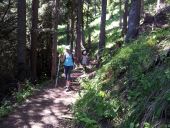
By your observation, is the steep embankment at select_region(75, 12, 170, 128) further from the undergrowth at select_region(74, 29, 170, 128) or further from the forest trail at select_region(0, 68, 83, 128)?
the forest trail at select_region(0, 68, 83, 128)

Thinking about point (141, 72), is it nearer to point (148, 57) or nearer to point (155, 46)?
point (148, 57)

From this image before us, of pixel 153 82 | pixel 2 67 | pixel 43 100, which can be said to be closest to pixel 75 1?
pixel 2 67

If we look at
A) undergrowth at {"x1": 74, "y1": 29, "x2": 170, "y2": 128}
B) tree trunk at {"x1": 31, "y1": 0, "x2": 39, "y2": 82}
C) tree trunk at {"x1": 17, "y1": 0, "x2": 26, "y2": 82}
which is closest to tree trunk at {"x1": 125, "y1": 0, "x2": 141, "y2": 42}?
undergrowth at {"x1": 74, "y1": 29, "x2": 170, "y2": 128}

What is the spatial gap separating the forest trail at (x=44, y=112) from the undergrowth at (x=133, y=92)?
98 cm

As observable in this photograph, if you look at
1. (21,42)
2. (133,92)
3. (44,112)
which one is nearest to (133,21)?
(44,112)

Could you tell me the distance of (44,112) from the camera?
36.7 ft

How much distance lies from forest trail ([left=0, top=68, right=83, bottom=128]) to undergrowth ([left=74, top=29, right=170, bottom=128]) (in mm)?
982

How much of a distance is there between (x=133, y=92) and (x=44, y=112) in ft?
15.0

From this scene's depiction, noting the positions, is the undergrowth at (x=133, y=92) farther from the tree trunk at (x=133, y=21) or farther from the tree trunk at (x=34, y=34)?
the tree trunk at (x=34, y=34)

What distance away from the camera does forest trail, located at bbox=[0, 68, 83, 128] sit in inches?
390

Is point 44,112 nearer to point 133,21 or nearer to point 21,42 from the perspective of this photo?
point 133,21

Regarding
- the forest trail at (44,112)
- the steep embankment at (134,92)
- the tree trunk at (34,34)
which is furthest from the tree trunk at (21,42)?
the steep embankment at (134,92)

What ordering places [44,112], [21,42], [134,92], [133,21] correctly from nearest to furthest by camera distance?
[134,92], [44,112], [133,21], [21,42]

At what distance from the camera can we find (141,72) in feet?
26.7
